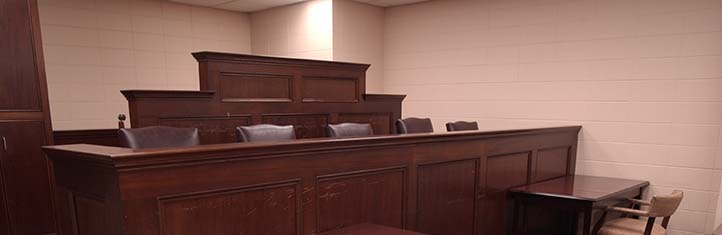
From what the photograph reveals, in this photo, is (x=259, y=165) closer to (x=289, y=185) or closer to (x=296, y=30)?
(x=289, y=185)

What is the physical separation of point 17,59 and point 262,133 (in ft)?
6.24

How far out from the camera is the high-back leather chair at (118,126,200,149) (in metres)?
2.17

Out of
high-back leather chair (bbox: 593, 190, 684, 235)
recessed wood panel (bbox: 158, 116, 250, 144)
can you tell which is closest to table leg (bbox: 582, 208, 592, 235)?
high-back leather chair (bbox: 593, 190, 684, 235)

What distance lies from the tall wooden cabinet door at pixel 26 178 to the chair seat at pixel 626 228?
13.7 ft

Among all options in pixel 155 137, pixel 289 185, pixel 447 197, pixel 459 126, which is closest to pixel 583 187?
pixel 459 126

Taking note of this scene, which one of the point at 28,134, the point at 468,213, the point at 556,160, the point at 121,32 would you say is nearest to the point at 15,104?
the point at 28,134

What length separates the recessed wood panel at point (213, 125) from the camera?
9.82ft

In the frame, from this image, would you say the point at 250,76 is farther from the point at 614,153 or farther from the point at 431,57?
the point at 614,153

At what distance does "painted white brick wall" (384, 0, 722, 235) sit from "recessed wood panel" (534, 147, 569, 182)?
30cm

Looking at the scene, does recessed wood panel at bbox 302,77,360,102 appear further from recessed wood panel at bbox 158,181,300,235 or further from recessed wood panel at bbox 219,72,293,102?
recessed wood panel at bbox 158,181,300,235

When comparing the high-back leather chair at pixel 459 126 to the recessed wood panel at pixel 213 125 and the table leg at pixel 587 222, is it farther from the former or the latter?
the recessed wood panel at pixel 213 125

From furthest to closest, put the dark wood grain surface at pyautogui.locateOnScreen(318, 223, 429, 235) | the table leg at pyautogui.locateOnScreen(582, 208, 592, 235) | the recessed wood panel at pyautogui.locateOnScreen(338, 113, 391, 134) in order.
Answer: the recessed wood panel at pyautogui.locateOnScreen(338, 113, 391, 134)
the table leg at pyautogui.locateOnScreen(582, 208, 592, 235)
the dark wood grain surface at pyautogui.locateOnScreen(318, 223, 429, 235)

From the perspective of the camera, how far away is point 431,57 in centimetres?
502

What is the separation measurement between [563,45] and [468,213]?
86.6 inches
